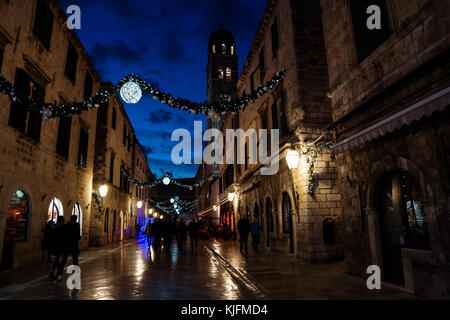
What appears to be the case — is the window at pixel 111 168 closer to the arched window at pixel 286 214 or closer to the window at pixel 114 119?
the window at pixel 114 119

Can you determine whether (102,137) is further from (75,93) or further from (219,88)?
(219,88)

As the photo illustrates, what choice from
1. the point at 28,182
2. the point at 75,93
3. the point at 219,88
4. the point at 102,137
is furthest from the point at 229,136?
the point at 219,88

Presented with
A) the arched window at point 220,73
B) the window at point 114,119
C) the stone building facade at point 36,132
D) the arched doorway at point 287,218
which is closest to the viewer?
the stone building facade at point 36,132

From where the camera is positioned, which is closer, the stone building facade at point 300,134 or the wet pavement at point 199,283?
the wet pavement at point 199,283

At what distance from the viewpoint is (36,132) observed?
11.4 meters

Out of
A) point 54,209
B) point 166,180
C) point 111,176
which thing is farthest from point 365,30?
point 111,176

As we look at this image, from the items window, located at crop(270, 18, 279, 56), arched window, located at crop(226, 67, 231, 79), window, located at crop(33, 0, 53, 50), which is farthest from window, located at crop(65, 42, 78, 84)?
arched window, located at crop(226, 67, 231, 79)

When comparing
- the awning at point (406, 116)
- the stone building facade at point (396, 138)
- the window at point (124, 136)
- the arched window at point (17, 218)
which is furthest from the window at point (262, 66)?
the window at point (124, 136)

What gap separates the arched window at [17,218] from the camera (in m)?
9.71

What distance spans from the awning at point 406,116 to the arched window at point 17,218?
10850 mm

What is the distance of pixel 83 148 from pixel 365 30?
49.9 ft

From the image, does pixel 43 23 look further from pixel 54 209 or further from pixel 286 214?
pixel 286 214

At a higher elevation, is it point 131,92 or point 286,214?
point 131,92

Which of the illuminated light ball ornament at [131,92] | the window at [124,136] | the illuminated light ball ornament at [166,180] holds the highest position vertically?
the window at [124,136]
